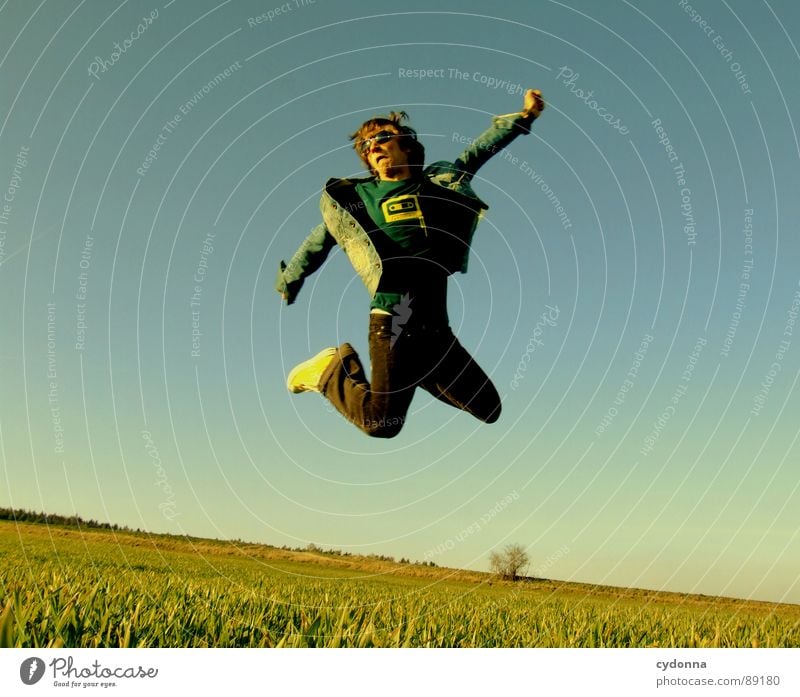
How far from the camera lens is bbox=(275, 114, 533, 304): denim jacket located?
6.49 meters

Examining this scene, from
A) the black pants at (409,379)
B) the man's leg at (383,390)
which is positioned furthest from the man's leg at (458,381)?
the man's leg at (383,390)

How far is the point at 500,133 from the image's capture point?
6.80m

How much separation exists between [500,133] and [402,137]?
1022mm

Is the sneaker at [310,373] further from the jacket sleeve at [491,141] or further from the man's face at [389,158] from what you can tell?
the jacket sleeve at [491,141]

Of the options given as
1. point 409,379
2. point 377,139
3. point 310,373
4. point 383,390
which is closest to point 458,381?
point 409,379

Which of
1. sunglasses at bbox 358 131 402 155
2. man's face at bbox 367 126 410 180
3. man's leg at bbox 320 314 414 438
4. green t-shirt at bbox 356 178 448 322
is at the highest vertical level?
sunglasses at bbox 358 131 402 155

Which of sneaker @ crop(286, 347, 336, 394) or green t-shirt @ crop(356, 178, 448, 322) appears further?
sneaker @ crop(286, 347, 336, 394)

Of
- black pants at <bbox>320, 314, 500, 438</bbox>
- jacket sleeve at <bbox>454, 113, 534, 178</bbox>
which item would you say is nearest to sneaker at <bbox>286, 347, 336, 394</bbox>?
black pants at <bbox>320, 314, 500, 438</bbox>

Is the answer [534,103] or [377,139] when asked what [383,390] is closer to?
[377,139]

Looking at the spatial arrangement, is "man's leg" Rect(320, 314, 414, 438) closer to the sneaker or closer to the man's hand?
the sneaker

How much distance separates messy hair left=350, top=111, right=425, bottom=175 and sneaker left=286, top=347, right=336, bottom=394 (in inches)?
80.2
